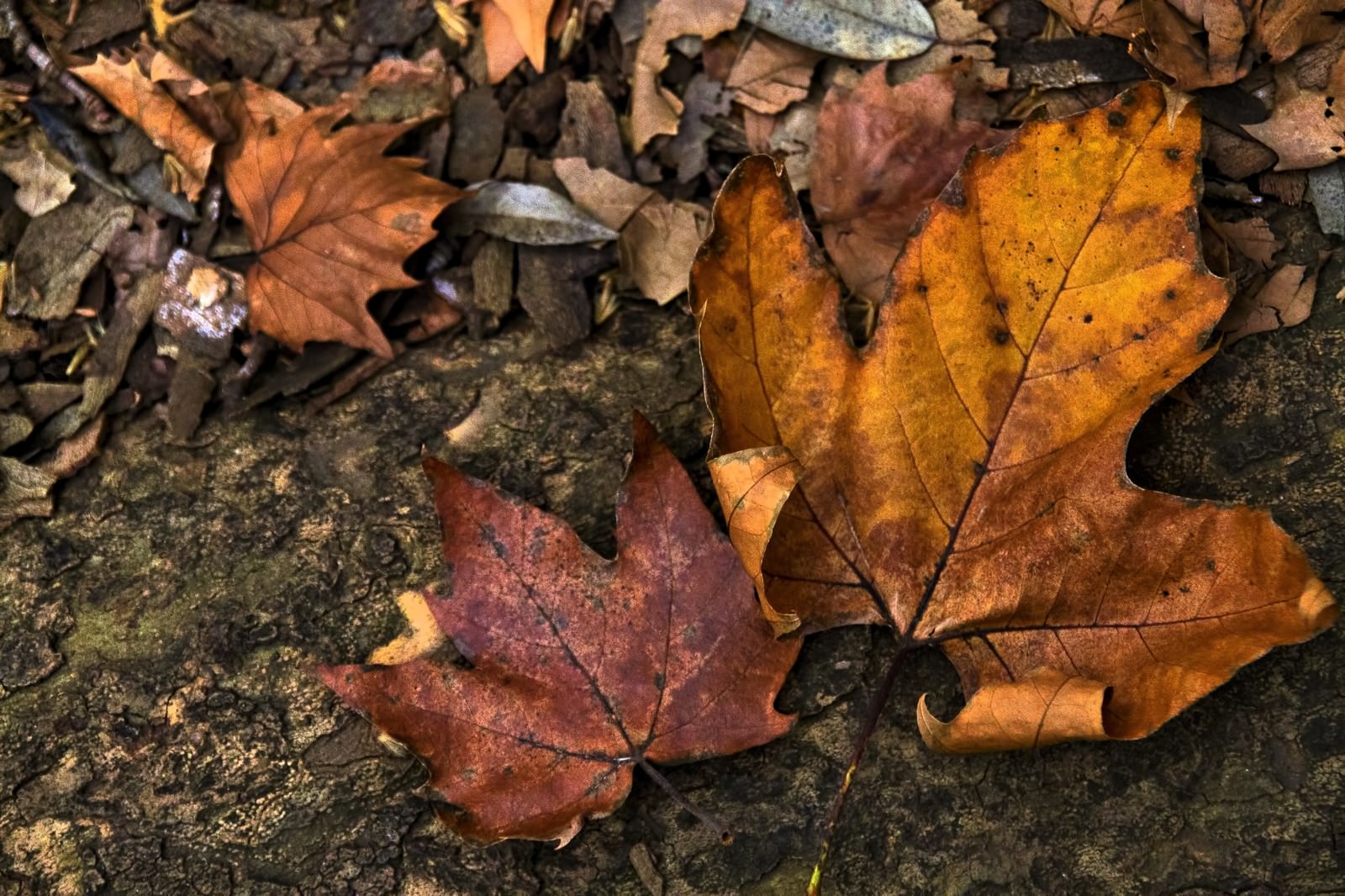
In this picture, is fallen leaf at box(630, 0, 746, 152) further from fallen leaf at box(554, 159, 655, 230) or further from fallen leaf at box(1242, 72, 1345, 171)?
fallen leaf at box(1242, 72, 1345, 171)

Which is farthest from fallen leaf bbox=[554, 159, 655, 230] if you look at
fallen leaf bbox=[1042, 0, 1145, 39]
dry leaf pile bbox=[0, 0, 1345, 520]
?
fallen leaf bbox=[1042, 0, 1145, 39]

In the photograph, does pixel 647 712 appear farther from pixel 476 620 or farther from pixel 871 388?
pixel 871 388

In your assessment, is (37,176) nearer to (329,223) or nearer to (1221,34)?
(329,223)

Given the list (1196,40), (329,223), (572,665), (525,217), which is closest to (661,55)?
(525,217)

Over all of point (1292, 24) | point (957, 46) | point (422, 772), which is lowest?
point (422, 772)

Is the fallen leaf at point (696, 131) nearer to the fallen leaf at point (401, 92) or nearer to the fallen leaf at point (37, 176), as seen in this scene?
the fallen leaf at point (401, 92)

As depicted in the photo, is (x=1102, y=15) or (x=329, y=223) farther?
(x=329, y=223)
